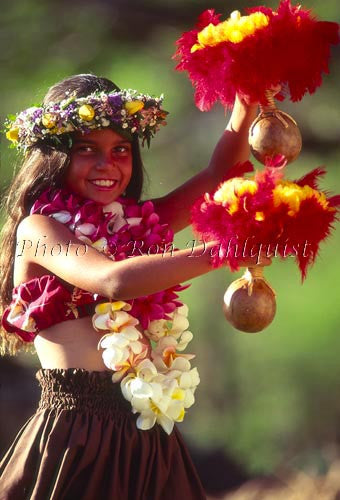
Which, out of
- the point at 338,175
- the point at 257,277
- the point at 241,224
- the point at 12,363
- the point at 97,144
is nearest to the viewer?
the point at 241,224

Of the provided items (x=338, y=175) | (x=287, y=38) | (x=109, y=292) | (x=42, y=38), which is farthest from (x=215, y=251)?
(x=42, y=38)

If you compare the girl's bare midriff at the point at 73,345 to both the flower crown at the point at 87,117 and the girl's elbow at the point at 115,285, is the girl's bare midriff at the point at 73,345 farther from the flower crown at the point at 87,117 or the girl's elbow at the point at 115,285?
the flower crown at the point at 87,117

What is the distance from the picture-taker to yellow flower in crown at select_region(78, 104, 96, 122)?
94.7 inches

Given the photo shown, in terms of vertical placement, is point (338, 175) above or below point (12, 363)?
above

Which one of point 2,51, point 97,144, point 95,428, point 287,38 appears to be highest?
point 2,51

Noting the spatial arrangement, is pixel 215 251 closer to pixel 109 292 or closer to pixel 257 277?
pixel 257 277

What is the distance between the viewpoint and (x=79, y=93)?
8.36 feet

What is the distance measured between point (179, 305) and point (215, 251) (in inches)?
25.3

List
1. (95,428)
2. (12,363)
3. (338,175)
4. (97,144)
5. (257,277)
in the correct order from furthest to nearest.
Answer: (12,363), (338,175), (97,144), (95,428), (257,277)

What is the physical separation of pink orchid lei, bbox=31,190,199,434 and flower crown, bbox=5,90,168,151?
17 centimetres

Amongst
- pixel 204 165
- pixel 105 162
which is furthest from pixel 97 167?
pixel 204 165

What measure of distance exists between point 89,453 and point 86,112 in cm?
88

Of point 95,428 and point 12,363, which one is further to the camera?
A: point 12,363

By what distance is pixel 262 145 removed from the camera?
6.52 ft
